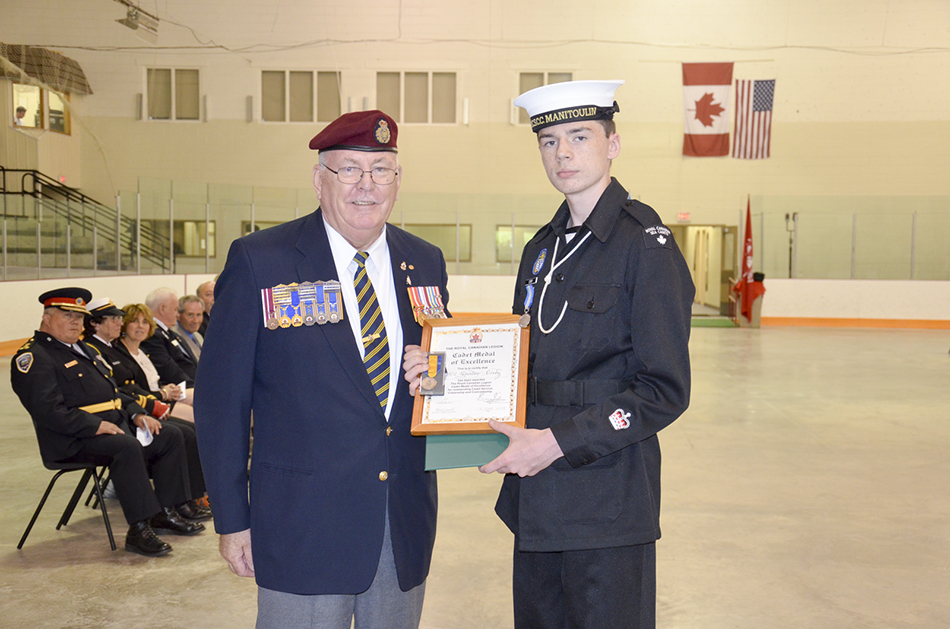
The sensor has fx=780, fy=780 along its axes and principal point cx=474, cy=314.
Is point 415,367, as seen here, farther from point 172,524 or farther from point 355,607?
point 172,524

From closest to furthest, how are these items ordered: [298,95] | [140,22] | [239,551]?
[239,551]
[140,22]
[298,95]

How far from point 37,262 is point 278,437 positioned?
1069 centimetres

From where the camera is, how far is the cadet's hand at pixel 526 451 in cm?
170

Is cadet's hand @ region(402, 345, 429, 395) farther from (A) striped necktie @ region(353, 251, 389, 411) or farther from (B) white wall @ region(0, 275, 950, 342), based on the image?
(B) white wall @ region(0, 275, 950, 342)

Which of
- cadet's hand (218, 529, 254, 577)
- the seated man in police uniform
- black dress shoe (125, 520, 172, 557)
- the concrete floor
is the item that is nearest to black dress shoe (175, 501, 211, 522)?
the seated man in police uniform

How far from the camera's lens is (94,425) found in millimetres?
3896

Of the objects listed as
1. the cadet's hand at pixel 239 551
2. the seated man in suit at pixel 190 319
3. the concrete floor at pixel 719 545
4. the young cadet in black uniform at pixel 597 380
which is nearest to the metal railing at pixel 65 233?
the concrete floor at pixel 719 545

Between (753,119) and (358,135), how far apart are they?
16407mm

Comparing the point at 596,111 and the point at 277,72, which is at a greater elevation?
the point at 277,72

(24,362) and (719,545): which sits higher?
(24,362)

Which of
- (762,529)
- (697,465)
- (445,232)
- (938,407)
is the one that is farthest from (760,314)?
(762,529)

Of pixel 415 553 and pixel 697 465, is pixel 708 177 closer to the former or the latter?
pixel 697 465

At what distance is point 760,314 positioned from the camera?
52.5 feet

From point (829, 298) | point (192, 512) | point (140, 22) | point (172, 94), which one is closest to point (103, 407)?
point (192, 512)
